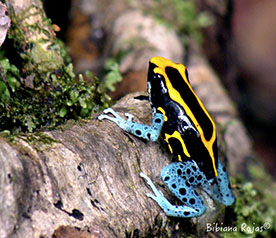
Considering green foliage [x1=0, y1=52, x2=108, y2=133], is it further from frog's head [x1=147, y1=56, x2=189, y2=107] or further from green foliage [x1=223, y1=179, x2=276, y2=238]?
green foliage [x1=223, y1=179, x2=276, y2=238]

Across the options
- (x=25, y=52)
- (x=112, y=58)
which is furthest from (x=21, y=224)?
(x=112, y=58)

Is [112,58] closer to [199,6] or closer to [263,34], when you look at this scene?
[199,6]

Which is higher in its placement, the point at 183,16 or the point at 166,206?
the point at 183,16

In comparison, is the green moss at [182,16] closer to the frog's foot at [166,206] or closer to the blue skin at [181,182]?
the blue skin at [181,182]

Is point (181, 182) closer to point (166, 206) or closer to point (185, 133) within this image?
point (166, 206)

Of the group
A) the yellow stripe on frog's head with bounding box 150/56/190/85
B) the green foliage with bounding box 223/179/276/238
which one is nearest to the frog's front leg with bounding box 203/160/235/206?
the green foliage with bounding box 223/179/276/238

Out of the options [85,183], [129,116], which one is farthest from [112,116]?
[85,183]

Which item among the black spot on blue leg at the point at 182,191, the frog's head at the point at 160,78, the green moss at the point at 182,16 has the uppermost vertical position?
the green moss at the point at 182,16

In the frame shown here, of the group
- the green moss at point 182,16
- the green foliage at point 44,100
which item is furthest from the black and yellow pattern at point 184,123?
the green moss at point 182,16
